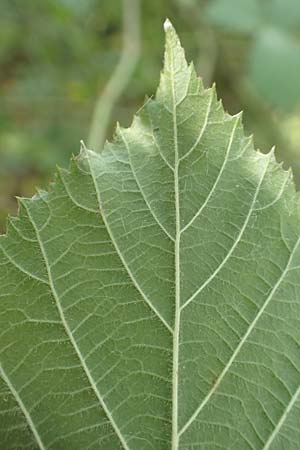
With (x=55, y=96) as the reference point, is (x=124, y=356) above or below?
below

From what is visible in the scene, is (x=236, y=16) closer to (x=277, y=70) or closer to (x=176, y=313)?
(x=277, y=70)

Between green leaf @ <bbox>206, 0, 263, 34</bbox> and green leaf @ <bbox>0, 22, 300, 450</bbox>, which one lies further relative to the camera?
green leaf @ <bbox>206, 0, 263, 34</bbox>

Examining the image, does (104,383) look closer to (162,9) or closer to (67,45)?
(67,45)

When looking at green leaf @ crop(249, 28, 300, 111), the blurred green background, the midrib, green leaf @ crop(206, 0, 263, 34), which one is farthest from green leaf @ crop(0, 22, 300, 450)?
green leaf @ crop(206, 0, 263, 34)

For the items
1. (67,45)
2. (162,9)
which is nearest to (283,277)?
(67,45)

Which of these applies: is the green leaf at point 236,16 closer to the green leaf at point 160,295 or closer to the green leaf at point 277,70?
the green leaf at point 277,70

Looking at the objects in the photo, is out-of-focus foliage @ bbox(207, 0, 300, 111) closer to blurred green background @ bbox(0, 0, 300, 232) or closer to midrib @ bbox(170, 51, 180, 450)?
blurred green background @ bbox(0, 0, 300, 232)

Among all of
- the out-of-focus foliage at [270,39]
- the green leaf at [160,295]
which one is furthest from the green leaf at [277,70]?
the green leaf at [160,295]
